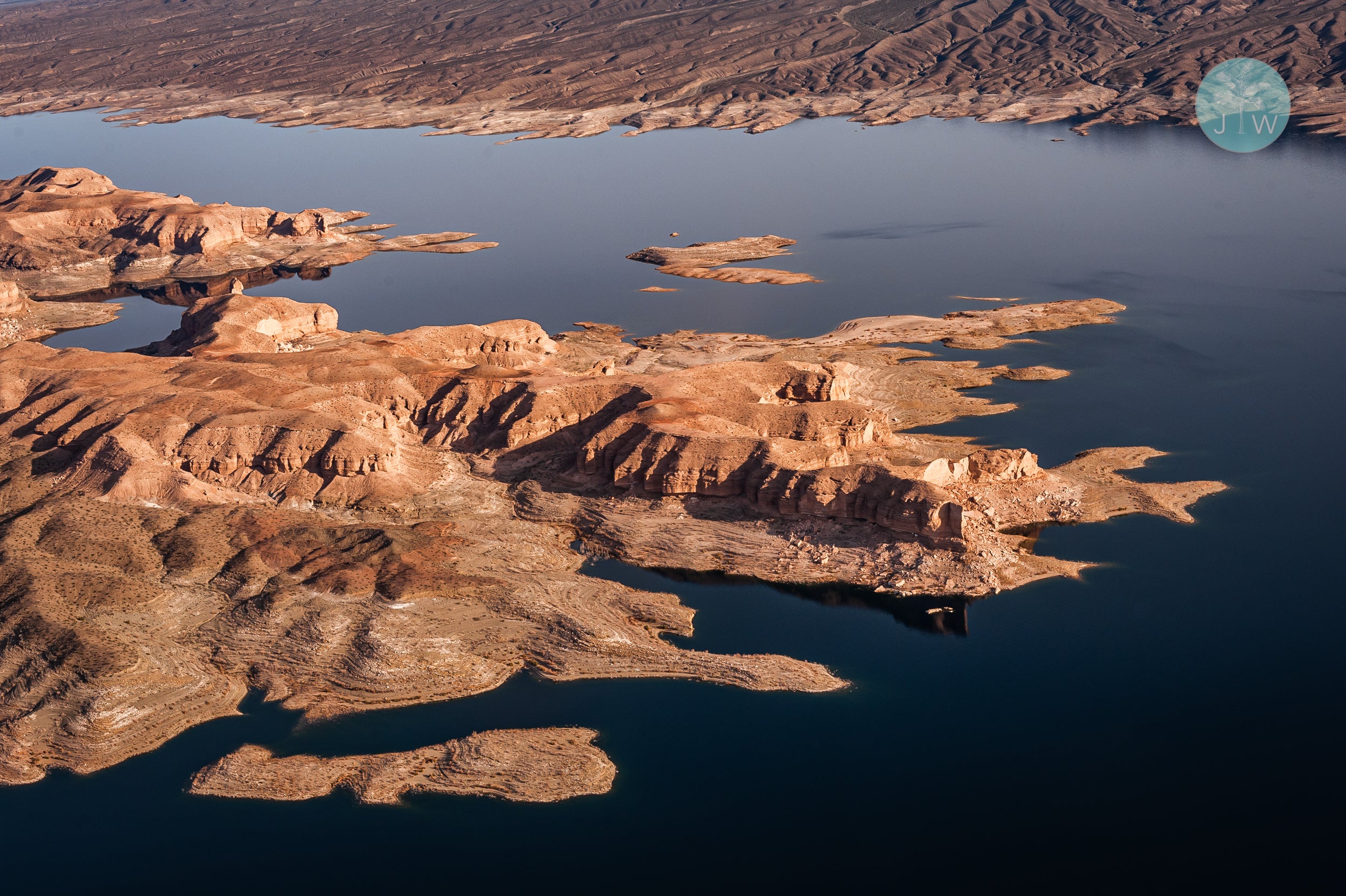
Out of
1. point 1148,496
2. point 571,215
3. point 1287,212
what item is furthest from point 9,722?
point 1287,212

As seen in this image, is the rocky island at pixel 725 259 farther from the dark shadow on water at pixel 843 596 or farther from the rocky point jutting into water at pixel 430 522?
the dark shadow on water at pixel 843 596

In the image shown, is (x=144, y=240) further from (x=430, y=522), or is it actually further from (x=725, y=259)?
(x=430, y=522)

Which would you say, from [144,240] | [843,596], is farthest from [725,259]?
[843,596]

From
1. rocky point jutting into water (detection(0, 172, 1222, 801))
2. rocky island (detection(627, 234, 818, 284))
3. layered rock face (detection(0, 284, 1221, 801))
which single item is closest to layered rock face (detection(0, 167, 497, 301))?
rocky island (detection(627, 234, 818, 284))

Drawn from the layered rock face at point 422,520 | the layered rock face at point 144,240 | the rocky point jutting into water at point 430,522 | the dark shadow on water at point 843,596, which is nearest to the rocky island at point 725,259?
the layered rock face at point 144,240

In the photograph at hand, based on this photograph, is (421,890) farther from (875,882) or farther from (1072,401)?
(1072,401)
